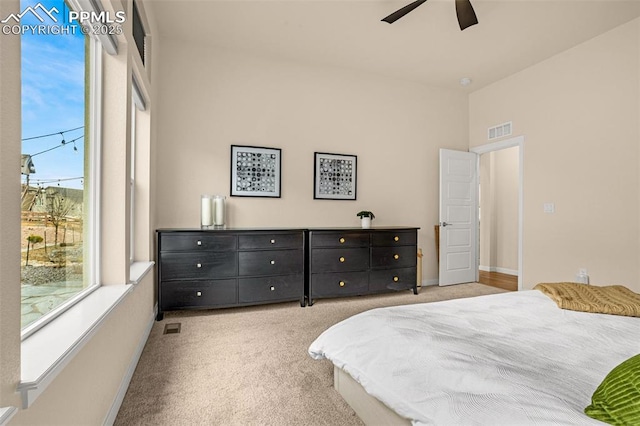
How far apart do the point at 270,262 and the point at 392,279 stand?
157 cm

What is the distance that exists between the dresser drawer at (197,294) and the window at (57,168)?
1380mm

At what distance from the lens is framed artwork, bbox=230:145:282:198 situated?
12.7 ft

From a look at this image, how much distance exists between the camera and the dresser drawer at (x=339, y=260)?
3705 mm

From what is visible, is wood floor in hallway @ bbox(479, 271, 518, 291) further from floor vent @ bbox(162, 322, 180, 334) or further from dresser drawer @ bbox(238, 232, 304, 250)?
floor vent @ bbox(162, 322, 180, 334)

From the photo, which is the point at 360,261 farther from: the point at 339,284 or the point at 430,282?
the point at 430,282

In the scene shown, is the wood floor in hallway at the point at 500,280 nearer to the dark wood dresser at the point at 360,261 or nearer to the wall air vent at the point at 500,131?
the dark wood dresser at the point at 360,261

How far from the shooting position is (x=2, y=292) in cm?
75

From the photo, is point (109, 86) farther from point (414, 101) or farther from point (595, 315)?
point (414, 101)

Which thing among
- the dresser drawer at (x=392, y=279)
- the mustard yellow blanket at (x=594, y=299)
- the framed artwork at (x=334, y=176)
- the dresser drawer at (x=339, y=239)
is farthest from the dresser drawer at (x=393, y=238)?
the mustard yellow blanket at (x=594, y=299)

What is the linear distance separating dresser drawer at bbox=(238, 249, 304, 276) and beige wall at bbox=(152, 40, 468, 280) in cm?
56

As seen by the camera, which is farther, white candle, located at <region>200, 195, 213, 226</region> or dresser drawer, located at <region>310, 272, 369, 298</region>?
dresser drawer, located at <region>310, 272, 369, 298</region>

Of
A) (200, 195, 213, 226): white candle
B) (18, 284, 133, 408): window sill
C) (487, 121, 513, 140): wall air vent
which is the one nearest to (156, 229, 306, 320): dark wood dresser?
(200, 195, 213, 226): white candle

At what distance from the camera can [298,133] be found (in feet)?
13.6

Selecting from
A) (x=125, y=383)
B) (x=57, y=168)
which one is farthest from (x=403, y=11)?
(x=125, y=383)
